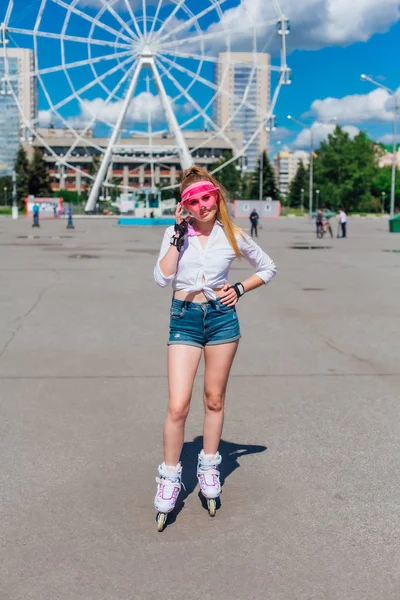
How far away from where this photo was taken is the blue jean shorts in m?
4.14

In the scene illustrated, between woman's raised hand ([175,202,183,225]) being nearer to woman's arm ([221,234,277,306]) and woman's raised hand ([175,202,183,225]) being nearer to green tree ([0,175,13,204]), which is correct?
woman's arm ([221,234,277,306])

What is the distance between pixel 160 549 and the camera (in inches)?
145

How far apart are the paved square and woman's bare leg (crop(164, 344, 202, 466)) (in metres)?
0.36

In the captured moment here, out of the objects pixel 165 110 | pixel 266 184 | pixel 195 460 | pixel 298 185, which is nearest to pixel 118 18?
pixel 165 110

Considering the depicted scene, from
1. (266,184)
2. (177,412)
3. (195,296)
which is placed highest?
(266,184)

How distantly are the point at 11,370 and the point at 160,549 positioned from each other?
4.58 meters

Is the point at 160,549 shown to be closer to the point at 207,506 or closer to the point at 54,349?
the point at 207,506

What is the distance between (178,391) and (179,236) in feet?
2.54

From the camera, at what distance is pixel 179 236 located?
4039mm

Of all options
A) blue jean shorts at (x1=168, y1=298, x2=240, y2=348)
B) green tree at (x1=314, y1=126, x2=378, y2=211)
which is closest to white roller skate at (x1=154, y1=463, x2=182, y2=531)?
blue jean shorts at (x1=168, y1=298, x2=240, y2=348)

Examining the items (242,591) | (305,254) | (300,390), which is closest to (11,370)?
(300,390)

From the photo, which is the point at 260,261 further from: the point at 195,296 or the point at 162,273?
the point at 162,273

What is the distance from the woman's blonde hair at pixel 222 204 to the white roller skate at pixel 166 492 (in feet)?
3.83

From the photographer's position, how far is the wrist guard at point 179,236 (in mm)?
4035
